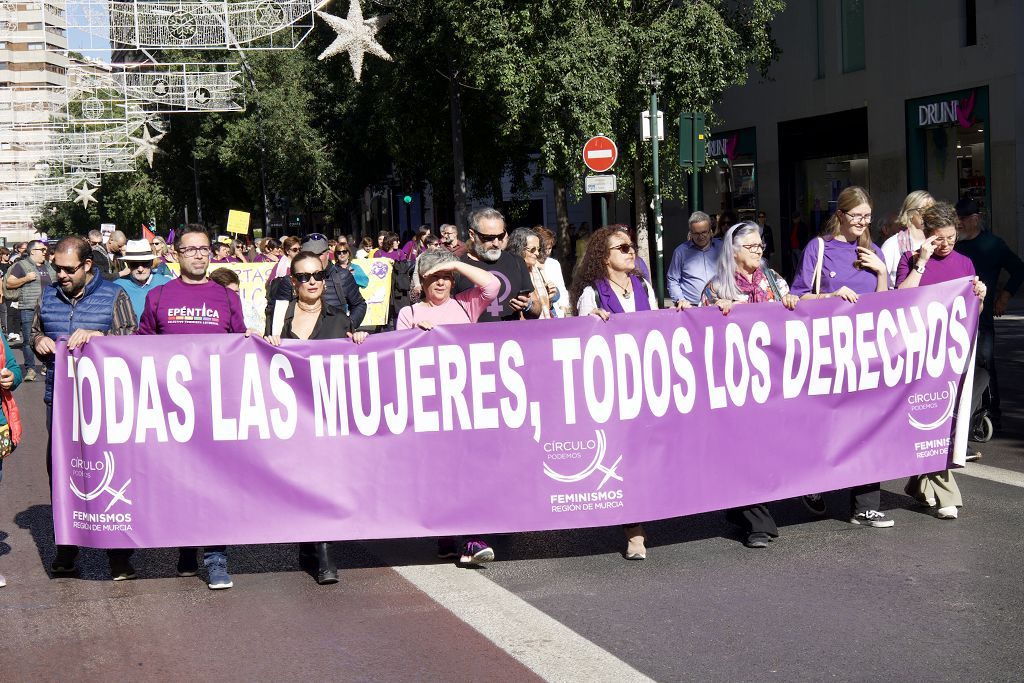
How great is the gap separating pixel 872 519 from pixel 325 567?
3.18m

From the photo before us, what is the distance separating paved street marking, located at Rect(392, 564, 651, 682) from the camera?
5.39 metres

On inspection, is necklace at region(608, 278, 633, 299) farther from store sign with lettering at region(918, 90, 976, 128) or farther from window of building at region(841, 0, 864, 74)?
window of building at region(841, 0, 864, 74)

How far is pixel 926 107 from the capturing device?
2719 centimetres

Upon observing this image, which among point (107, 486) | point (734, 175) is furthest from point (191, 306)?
point (734, 175)

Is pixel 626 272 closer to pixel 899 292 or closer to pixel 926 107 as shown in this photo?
pixel 899 292

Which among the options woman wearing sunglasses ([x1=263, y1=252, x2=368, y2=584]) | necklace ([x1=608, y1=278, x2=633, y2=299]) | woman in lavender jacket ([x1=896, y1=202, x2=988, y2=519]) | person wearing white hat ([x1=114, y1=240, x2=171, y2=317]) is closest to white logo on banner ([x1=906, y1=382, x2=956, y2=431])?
woman in lavender jacket ([x1=896, y1=202, x2=988, y2=519])

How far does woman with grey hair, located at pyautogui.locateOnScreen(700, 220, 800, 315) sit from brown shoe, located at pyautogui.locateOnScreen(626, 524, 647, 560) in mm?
1353

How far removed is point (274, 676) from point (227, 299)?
261 centimetres

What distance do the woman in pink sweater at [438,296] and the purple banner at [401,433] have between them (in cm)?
22

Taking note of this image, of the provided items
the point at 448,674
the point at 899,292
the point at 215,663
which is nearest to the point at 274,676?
the point at 215,663

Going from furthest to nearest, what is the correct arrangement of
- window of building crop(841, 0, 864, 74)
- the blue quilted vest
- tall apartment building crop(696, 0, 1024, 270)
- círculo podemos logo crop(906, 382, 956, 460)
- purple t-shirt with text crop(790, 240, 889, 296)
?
window of building crop(841, 0, 864, 74), tall apartment building crop(696, 0, 1024, 270), purple t-shirt with text crop(790, 240, 889, 296), círculo podemos logo crop(906, 382, 956, 460), the blue quilted vest

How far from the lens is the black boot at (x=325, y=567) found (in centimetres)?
701

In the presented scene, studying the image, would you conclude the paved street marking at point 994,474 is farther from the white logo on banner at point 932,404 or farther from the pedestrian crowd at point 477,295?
the white logo on banner at point 932,404

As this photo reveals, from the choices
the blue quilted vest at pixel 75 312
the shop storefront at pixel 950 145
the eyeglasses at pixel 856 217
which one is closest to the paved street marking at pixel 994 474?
the eyeglasses at pixel 856 217
